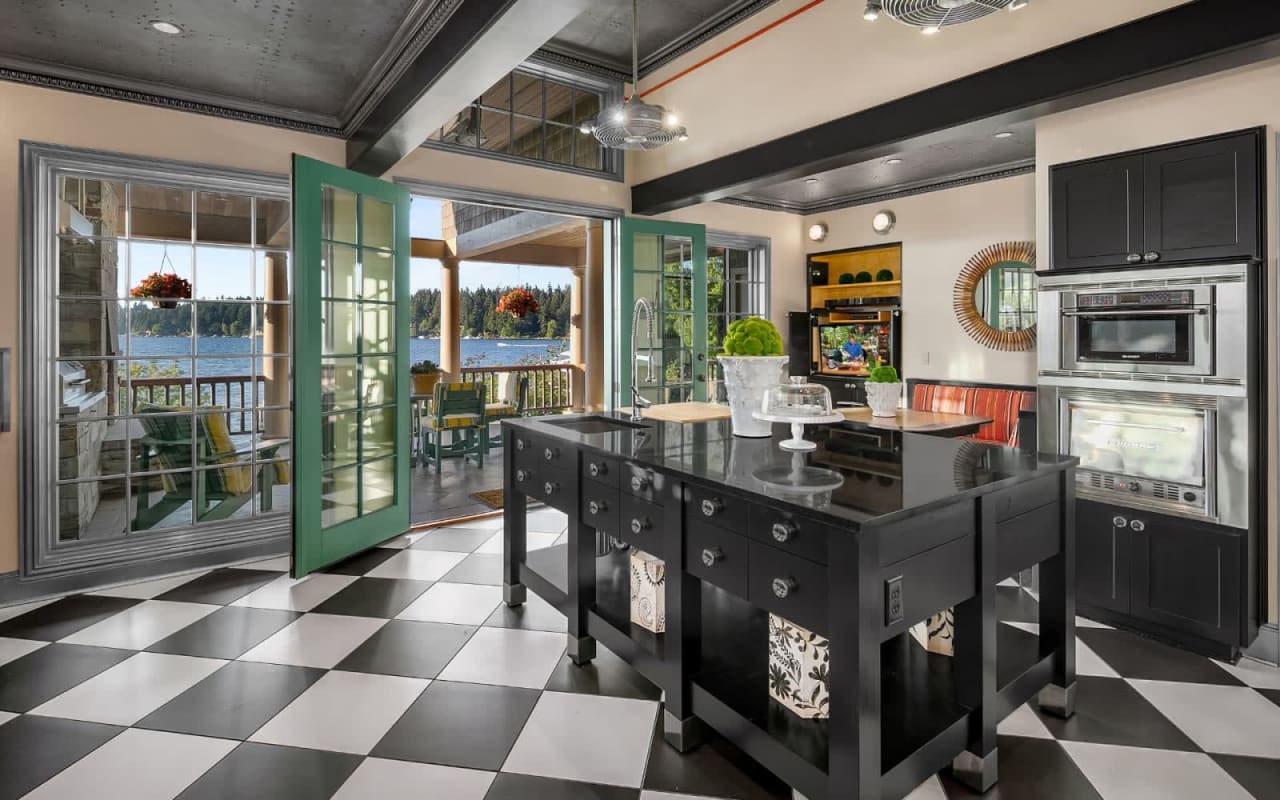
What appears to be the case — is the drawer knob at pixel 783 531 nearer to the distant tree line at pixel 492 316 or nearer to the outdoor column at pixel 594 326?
the outdoor column at pixel 594 326

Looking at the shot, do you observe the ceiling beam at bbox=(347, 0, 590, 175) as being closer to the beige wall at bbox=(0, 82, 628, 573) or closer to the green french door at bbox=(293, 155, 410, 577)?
the green french door at bbox=(293, 155, 410, 577)

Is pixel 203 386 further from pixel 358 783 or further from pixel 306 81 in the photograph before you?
pixel 358 783

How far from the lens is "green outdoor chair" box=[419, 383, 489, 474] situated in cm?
640

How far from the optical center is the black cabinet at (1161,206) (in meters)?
2.65

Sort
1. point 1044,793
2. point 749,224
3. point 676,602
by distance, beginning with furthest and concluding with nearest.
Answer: point 749,224 → point 676,602 → point 1044,793

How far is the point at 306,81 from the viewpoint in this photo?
355 centimetres

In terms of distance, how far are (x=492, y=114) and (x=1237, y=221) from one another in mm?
4257

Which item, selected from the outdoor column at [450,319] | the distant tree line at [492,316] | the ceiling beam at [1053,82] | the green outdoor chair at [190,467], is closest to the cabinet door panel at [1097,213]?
the ceiling beam at [1053,82]

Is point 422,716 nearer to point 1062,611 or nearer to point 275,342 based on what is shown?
point 1062,611

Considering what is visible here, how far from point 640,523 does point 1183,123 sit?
113 inches

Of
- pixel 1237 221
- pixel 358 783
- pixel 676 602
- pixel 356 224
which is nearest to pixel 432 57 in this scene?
pixel 356 224

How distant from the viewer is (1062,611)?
6.92 feet

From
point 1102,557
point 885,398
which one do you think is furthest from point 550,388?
point 1102,557

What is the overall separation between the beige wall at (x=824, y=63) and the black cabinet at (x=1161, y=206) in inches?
24.8
